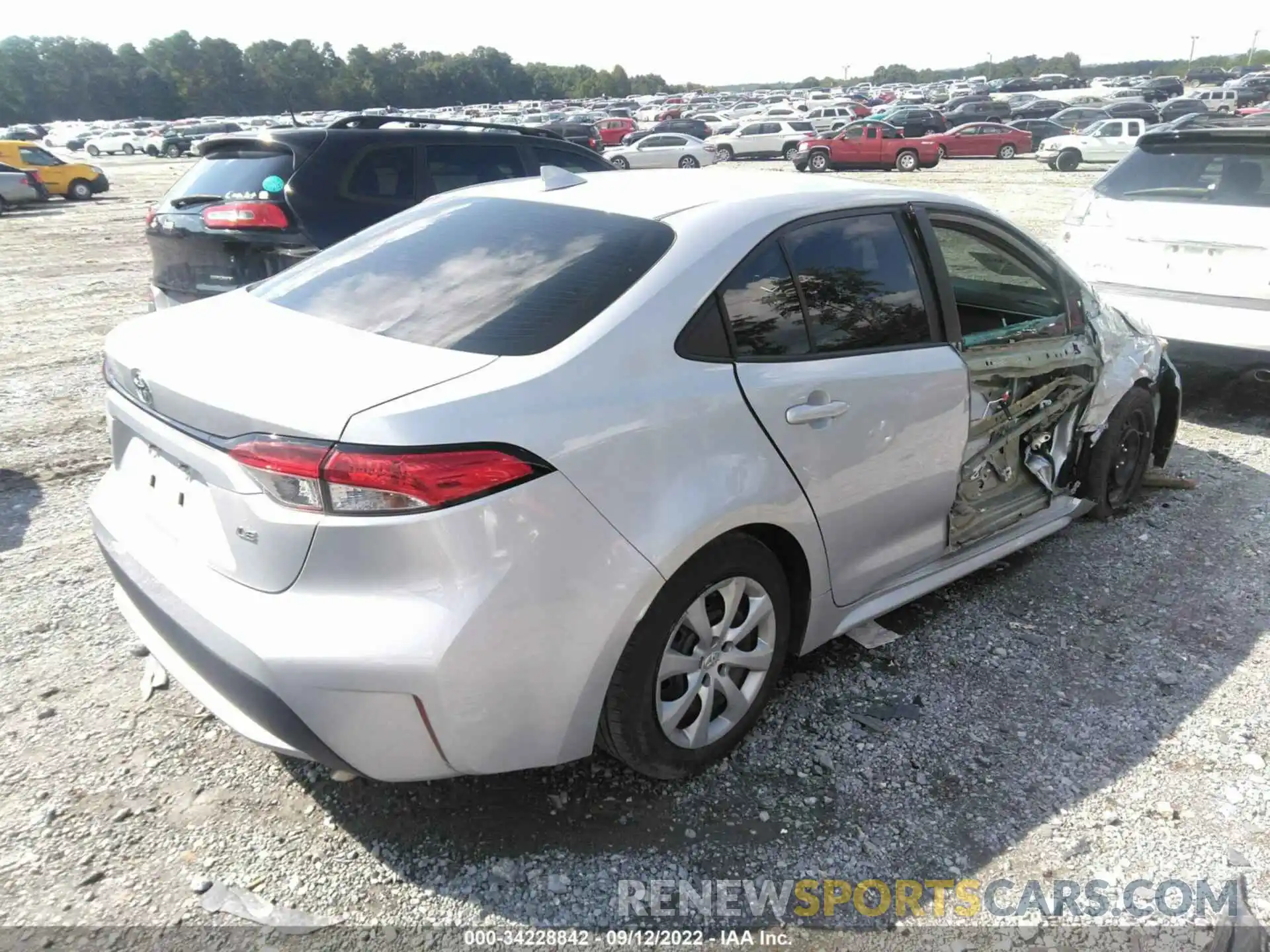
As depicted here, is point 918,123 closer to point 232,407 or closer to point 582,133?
point 582,133

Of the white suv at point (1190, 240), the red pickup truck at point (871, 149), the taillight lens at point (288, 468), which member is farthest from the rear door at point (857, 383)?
the red pickup truck at point (871, 149)

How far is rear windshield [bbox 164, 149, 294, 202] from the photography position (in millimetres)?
5523

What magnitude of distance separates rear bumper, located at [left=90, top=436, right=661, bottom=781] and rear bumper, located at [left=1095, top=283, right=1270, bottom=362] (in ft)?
14.1

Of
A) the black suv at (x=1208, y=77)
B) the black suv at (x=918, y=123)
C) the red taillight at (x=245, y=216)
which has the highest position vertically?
the red taillight at (x=245, y=216)

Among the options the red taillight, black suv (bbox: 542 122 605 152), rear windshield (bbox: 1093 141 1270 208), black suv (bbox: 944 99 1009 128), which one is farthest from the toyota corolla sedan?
black suv (bbox: 944 99 1009 128)

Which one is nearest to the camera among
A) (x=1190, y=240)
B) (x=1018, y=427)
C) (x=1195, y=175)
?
(x=1018, y=427)

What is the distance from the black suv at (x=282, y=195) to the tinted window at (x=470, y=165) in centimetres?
1

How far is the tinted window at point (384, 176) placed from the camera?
5.87 meters

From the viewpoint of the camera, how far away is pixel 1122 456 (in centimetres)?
439

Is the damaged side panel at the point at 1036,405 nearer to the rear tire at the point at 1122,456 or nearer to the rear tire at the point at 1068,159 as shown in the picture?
the rear tire at the point at 1122,456

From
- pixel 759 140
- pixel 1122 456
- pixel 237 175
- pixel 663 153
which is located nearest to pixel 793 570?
pixel 1122 456

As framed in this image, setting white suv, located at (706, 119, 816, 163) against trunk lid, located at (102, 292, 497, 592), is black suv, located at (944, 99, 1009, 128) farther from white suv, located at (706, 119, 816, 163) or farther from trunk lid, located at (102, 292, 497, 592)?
trunk lid, located at (102, 292, 497, 592)

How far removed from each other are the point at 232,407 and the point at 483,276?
82cm

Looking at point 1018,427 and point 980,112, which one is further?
point 980,112
